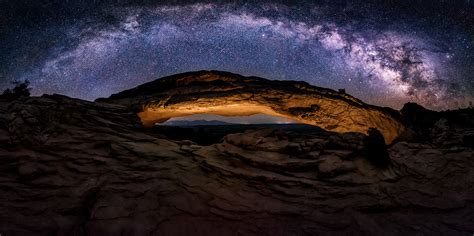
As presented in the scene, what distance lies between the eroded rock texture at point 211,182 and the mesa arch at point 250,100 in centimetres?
243

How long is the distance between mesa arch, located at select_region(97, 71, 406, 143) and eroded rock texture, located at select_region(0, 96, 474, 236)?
2.43 m

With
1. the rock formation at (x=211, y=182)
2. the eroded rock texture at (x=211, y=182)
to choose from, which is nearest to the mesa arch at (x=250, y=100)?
the rock formation at (x=211, y=182)

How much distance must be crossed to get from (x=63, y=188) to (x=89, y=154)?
1.25 m

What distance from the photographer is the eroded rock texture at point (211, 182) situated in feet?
15.6

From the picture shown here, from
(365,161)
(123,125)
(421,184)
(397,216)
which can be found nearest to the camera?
(397,216)

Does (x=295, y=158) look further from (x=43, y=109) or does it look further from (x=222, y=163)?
(x=43, y=109)

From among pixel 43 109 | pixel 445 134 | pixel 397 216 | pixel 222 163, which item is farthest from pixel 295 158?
pixel 43 109

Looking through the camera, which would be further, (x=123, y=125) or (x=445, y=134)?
(x=445, y=134)

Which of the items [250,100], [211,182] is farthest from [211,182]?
[250,100]

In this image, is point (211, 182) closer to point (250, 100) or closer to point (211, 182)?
point (211, 182)

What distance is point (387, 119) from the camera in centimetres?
1087

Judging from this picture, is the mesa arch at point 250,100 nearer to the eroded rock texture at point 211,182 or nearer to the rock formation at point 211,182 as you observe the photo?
the rock formation at point 211,182

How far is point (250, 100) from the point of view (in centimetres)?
1065

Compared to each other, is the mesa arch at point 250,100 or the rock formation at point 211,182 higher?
the mesa arch at point 250,100
